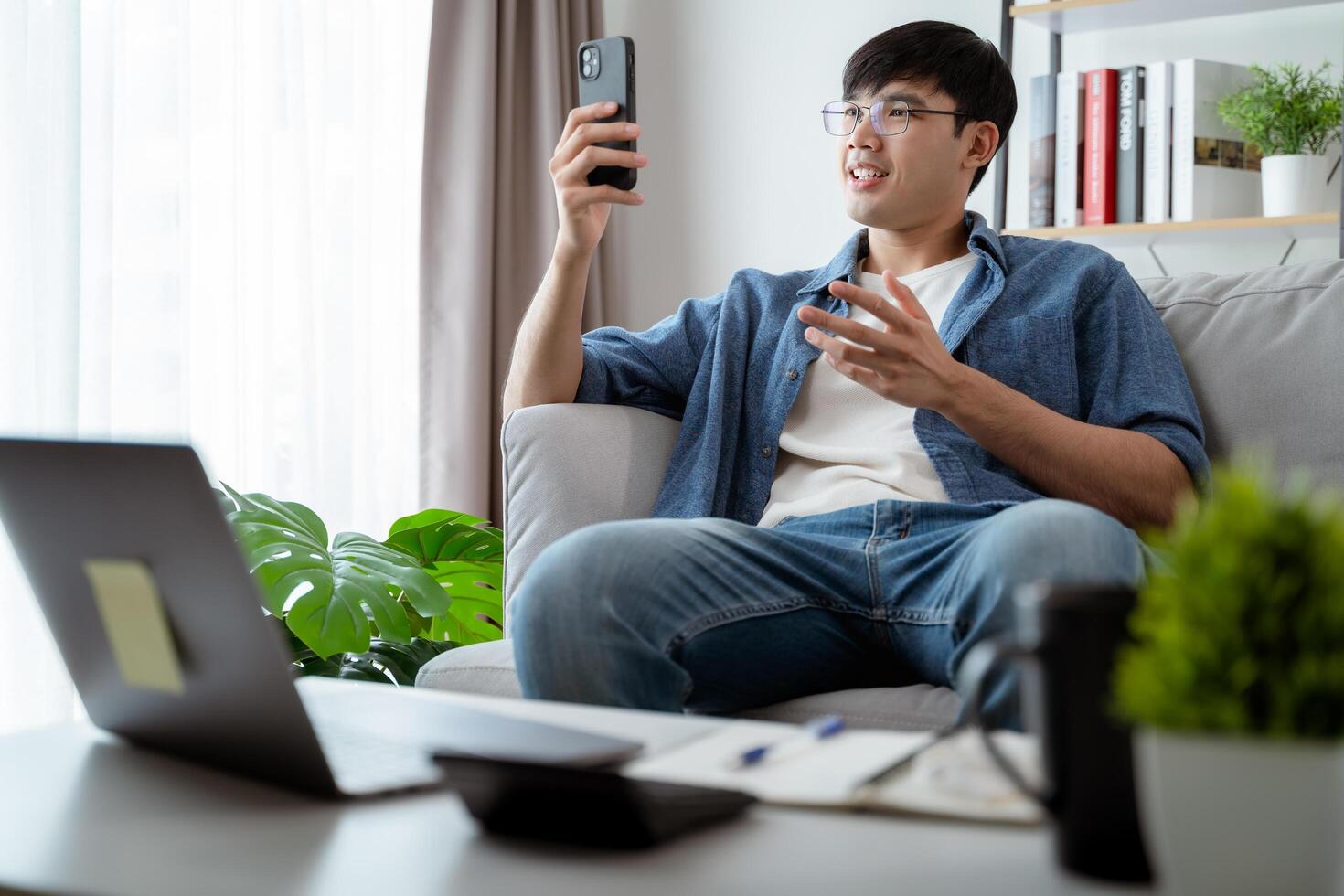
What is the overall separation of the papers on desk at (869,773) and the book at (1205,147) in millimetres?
1802

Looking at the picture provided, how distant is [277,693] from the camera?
0.74 meters

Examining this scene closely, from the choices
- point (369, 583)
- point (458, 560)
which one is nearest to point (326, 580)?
point (369, 583)

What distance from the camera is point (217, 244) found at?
2.41 meters

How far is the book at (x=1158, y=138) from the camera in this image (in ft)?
7.68

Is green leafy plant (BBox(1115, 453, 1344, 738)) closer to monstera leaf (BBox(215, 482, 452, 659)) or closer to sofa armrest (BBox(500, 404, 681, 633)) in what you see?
sofa armrest (BBox(500, 404, 681, 633))

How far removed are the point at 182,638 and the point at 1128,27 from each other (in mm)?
2368

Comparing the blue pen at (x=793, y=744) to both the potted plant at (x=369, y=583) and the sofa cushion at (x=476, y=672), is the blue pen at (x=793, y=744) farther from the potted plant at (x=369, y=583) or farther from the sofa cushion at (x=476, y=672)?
the potted plant at (x=369, y=583)

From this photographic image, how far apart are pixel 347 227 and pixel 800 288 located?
3.85 ft

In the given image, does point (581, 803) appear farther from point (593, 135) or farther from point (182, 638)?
point (593, 135)

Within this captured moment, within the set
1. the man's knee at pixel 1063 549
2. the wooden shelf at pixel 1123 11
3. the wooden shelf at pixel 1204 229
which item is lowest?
the man's knee at pixel 1063 549

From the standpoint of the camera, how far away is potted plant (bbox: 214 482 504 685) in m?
1.71

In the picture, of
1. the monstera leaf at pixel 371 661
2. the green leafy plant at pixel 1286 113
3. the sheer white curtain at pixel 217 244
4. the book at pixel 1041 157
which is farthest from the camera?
the book at pixel 1041 157

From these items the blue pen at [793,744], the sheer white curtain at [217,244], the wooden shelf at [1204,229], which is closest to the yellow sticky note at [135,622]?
the blue pen at [793,744]

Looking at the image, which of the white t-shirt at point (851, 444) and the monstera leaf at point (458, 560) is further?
the monstera leaf at point (458, 560)
